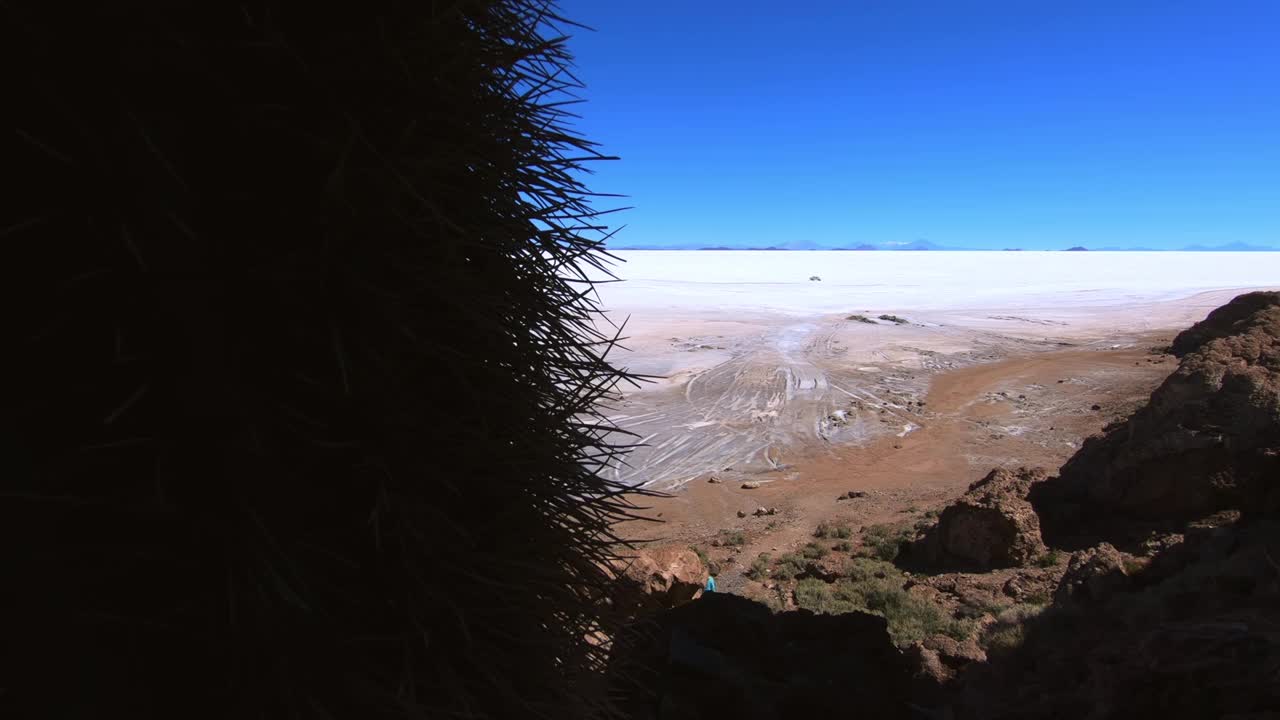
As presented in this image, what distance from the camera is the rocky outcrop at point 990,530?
24.0ft

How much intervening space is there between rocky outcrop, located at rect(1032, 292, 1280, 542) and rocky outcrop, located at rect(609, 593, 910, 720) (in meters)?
3.87

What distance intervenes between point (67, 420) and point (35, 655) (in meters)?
0.25

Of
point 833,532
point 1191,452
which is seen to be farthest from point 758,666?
point 833,532

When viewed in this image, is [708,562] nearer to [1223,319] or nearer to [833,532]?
[833,532]

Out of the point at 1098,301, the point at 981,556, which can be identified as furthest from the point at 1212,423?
the point at 1098,301

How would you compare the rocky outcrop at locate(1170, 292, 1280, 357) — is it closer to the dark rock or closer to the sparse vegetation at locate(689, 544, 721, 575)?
the dark rock

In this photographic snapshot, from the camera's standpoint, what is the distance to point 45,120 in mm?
738

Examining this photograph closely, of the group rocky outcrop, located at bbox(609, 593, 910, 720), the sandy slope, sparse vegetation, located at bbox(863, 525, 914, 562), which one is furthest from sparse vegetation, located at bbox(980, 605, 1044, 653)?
the sandy slope

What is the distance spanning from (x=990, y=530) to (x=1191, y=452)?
84.0 inches

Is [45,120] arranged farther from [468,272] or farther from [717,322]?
[717,322]

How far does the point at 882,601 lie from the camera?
6.77m

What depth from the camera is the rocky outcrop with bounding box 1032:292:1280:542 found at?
257 inches

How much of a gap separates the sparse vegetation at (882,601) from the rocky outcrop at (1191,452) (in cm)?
221

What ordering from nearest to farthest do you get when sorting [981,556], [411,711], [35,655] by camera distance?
[35,655], [411,711], [981,556]
